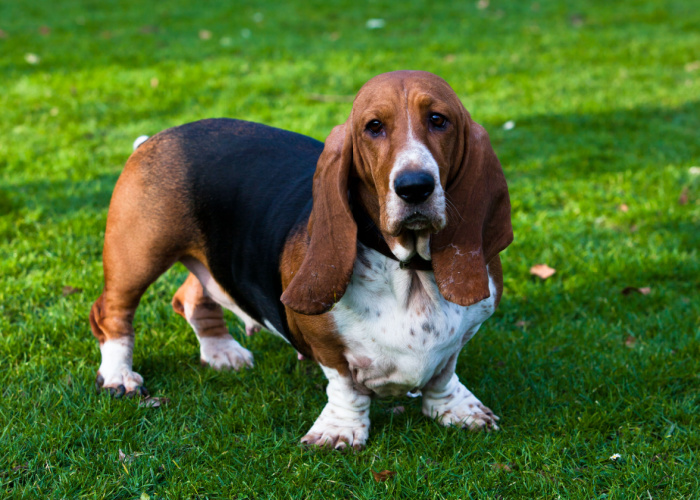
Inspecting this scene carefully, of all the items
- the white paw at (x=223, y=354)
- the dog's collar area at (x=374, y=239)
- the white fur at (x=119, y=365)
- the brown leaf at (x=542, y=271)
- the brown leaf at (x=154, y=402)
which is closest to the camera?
the dog's collar area at (x=374, y=239)

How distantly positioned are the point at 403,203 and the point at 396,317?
0.62 m

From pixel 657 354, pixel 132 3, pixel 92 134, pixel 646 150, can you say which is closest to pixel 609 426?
pixel 657 354

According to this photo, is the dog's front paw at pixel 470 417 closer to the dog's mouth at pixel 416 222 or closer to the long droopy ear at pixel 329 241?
the long droopy ear at pixel 329 241

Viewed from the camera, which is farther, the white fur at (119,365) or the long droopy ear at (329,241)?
the white fur at (119,365)

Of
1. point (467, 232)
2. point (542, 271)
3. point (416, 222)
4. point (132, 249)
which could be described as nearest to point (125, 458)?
point (132, 249)

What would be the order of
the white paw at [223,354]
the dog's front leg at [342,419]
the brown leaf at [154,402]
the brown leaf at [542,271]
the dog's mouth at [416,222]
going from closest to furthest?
the dog's mouth at [416,222]
the dog's front leg at [342,419]
the brown leaf at [154,402]
the white paw at [223,354]
the brown leaf at [542,271]

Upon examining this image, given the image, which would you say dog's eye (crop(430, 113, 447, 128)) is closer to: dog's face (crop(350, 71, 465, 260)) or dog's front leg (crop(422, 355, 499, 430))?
dog's face (crop(350, 71, 465, 260))

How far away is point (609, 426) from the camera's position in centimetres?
339

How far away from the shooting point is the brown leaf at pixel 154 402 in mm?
3541

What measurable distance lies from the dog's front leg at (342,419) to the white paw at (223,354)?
79 cm

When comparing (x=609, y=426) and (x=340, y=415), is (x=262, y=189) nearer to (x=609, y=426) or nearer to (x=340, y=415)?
(x=340, y=415)

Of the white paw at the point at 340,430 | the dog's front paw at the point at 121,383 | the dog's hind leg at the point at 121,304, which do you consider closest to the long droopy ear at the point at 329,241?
the white paw at the point at 340,430

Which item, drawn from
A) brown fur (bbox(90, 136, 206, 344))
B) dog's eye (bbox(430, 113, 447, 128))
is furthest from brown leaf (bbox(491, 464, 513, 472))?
brown fur (bbox(90, 136, 206, 344))

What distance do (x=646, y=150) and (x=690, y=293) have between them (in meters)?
2.98
